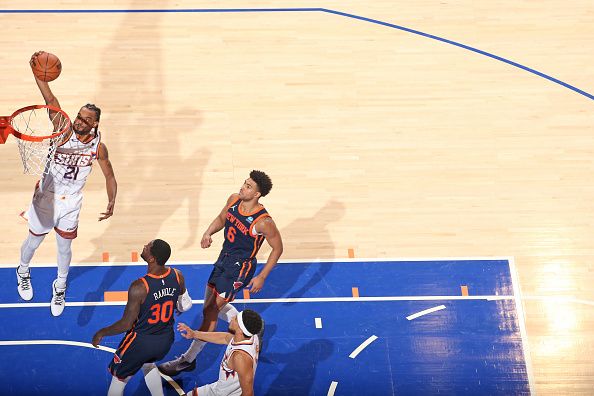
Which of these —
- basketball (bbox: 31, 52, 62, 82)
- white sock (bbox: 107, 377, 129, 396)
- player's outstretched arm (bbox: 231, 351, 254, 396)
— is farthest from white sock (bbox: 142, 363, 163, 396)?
basketball (bbox: 31, 52, 62, 82)

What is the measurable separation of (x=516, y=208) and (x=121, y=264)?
16.0ft

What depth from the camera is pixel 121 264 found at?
34.6 ft

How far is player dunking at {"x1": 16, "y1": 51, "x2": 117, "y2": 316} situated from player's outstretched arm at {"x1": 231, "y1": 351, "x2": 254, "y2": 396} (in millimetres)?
2497

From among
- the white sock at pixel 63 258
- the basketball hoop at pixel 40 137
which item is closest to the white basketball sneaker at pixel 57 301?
the white sock at pixel 63 258

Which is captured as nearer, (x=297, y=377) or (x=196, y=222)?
(x=297, y=377)

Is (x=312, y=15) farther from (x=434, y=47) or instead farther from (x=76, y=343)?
(x=76, y=343)

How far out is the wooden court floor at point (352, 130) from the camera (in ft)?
35.8

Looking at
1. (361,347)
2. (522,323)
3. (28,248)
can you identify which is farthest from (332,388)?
(28,248)

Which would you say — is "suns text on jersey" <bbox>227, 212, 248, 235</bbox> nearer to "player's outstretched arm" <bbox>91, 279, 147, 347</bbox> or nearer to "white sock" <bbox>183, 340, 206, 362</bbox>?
"white sock" <bbox>183, 340, 206, 362</bbox>

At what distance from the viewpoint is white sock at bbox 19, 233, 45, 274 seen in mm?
9656

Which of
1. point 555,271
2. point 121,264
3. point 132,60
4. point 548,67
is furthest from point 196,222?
point 548,67

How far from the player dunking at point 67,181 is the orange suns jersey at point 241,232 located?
130 centimetres

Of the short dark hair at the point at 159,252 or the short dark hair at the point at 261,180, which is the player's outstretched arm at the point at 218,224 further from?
the short dark hair at the point at 159,252

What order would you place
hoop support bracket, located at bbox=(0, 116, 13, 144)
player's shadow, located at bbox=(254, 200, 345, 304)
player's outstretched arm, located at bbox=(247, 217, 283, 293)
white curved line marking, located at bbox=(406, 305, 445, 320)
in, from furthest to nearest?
1. player's shadow, located at bbox=(254, 200, 345, 304)
2. white curved line marking, located at bbox=(406, 305, 445, 320)
3. player's outstretched arm, located at bbox=(247, 217, 283, 293)
4. hoop support bracket, located at bbox=(0, 116, 13, 144)
